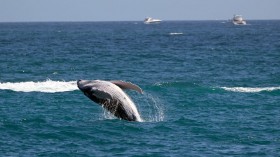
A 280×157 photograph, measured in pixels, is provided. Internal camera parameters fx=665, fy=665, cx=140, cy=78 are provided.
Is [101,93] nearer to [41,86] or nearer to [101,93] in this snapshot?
[101,93]

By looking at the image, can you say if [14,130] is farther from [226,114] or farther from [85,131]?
[226,114]

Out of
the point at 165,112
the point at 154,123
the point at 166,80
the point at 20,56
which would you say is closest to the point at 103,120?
the point at 154,123

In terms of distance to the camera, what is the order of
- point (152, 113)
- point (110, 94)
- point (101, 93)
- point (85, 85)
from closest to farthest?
point (110, 94)
point (101, 93)
point (85, 85)
point (152, 113)

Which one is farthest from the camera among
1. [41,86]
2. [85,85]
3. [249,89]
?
[41,86]

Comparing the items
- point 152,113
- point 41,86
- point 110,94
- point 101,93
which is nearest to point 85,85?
point 101,93

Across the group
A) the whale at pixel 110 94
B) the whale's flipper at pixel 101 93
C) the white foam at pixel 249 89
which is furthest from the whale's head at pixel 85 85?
the white foam at pixel 249 89

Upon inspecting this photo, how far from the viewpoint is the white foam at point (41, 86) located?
2117 inches

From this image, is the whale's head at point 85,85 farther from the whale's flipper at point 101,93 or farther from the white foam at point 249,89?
the white foam at point 249,89

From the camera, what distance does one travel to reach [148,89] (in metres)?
55.8

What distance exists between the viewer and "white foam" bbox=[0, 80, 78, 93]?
53.8 m

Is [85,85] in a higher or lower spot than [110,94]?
higher

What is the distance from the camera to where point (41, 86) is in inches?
2234

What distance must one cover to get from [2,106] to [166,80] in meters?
22.1

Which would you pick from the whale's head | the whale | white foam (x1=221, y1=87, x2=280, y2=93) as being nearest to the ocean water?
white foam (x1=221, y1=87, x2=280, y2=93)
